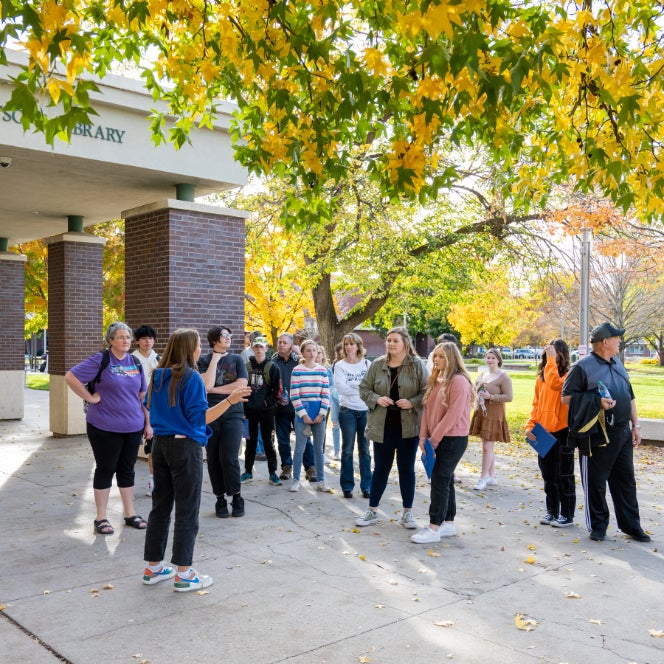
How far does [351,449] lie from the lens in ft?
27.5

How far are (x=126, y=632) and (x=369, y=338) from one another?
249ft

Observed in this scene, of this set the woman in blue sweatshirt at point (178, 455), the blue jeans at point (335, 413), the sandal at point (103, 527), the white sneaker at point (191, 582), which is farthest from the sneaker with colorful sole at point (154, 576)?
the blue jeans at point (335, 413)

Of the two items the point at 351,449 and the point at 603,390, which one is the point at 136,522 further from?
the point at 603,390

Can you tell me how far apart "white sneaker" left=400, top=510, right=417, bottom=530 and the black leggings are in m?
2.58

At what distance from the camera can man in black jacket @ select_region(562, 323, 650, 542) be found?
6578 mm

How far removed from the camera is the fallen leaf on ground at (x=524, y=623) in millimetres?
4496

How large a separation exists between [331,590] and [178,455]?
4.70 feet

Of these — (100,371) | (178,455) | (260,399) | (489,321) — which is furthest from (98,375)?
(489,321)

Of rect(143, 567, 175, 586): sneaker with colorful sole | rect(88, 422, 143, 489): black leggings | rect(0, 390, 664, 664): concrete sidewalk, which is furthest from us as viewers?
rect(88, 422, 143, 489): black leggings

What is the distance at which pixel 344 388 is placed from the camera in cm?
870

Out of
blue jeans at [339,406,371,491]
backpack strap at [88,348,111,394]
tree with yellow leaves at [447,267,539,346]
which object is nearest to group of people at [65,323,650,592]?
backpack strap at [88,348,111,394]

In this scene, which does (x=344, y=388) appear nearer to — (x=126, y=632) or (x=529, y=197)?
(x=529, y=197)

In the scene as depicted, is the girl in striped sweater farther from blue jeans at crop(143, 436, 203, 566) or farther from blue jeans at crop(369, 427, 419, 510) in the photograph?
blue jeans at crop(143, 436, 203, 566)

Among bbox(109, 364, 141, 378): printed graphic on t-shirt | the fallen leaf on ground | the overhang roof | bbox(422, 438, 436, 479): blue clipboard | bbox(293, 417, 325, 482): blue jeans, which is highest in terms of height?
the overhang roof
